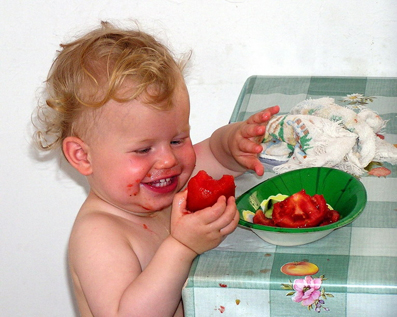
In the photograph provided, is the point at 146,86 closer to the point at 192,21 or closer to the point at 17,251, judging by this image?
the point at 192,21

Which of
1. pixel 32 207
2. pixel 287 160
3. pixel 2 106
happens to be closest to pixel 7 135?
pixel 2 106

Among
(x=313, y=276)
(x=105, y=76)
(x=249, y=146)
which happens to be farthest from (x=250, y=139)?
(x=313, y=276)

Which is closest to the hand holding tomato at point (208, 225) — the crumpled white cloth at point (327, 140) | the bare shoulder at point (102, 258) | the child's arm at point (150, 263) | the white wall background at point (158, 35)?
the child's arm at point (150, 263)

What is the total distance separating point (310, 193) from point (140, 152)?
26cm

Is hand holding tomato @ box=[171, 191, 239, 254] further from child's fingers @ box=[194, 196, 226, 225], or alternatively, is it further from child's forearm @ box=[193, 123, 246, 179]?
child's forearm @ box=[193, 123, 246, 179]

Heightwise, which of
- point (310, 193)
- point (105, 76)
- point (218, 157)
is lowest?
point (218, 157)

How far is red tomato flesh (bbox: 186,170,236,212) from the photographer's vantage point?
2.48 ft

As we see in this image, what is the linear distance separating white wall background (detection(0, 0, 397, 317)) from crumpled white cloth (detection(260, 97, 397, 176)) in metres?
0.32

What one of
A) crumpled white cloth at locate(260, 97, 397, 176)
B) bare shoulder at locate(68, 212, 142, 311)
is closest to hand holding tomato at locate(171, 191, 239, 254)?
bare shoulder at locate(68, 212, 142, 311)

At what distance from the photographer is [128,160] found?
2.95 feet

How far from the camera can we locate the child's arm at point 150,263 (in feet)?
2.48

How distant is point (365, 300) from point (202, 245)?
0.21 metres

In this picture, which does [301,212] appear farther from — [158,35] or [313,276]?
[158,35]

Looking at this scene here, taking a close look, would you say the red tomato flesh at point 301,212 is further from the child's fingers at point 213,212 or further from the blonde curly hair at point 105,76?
the blonde curly hair at point 105,76
